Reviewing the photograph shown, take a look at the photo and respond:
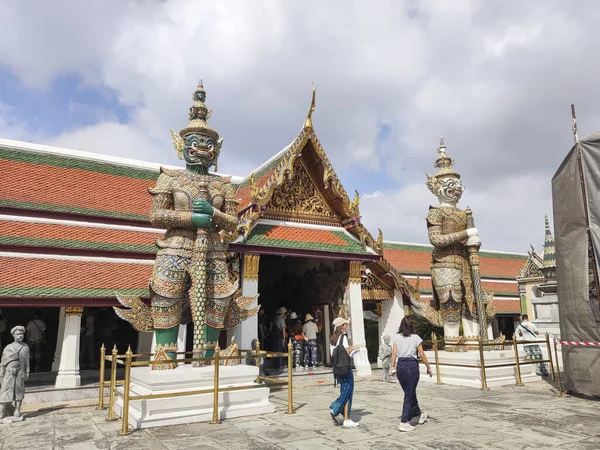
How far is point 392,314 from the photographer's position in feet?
41.8

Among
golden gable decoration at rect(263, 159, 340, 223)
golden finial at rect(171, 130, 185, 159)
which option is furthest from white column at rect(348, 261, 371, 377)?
golden finial at rect(171, 130, 185, 159)

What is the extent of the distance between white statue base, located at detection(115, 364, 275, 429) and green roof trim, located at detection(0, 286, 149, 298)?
3.41 meters

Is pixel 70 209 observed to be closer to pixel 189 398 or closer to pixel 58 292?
pixel 58 292

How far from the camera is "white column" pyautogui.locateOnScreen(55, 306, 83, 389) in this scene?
9086 mm

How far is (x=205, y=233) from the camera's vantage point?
6.75 metres

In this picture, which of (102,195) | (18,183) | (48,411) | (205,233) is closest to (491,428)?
(205,233)

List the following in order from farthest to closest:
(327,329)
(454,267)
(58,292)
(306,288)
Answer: (306,288)
(327,329)
(454,267)
(58,292)

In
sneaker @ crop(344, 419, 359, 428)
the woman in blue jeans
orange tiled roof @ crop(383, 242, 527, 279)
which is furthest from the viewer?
orange tiled roof @ crop(383, 242, 527, 279)

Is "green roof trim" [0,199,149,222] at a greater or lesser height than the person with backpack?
greater

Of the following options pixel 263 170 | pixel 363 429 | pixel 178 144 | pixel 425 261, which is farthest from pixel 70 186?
pixel 425 261

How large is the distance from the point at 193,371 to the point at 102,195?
25.5 ft

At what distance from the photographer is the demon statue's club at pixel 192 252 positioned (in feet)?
21.4

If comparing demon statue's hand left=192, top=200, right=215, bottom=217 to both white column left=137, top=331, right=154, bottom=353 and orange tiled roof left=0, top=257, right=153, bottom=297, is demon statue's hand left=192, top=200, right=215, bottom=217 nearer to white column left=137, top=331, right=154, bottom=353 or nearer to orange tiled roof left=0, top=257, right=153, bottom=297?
orange tiled roof left=0, top=257, right=153, bottom=297

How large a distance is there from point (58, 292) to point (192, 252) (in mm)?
4111
